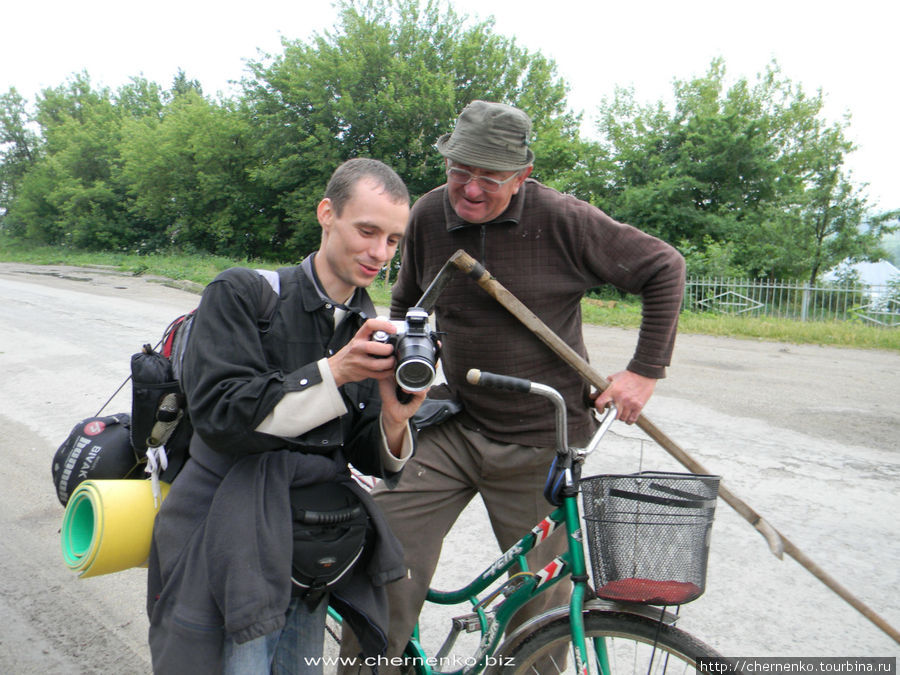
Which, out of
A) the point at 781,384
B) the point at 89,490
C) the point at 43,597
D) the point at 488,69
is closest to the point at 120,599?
the point at 43,597

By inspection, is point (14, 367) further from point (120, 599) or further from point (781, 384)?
point (781, 384)

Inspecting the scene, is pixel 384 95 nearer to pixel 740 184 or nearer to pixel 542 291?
pixel 740 184

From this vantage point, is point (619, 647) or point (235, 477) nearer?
point (235, 477)

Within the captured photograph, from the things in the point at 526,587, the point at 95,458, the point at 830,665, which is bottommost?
the point at 830,665

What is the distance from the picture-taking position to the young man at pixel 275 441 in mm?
1552

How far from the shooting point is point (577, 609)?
189 cm

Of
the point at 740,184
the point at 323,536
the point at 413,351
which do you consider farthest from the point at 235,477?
the point at 740,184

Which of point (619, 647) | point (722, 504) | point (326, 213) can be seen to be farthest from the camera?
point (722, 504)

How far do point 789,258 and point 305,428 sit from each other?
22.8 meters

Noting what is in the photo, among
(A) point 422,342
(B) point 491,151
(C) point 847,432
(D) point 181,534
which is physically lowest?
(C) point 847,432

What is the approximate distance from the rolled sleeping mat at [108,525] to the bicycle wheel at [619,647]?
1116mm

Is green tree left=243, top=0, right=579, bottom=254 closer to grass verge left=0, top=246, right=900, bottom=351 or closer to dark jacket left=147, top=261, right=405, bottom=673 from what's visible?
grass verge left=0, top=246, right=900, bottom=351

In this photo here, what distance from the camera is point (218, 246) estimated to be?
113ft

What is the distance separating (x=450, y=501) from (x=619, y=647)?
2.58ft
